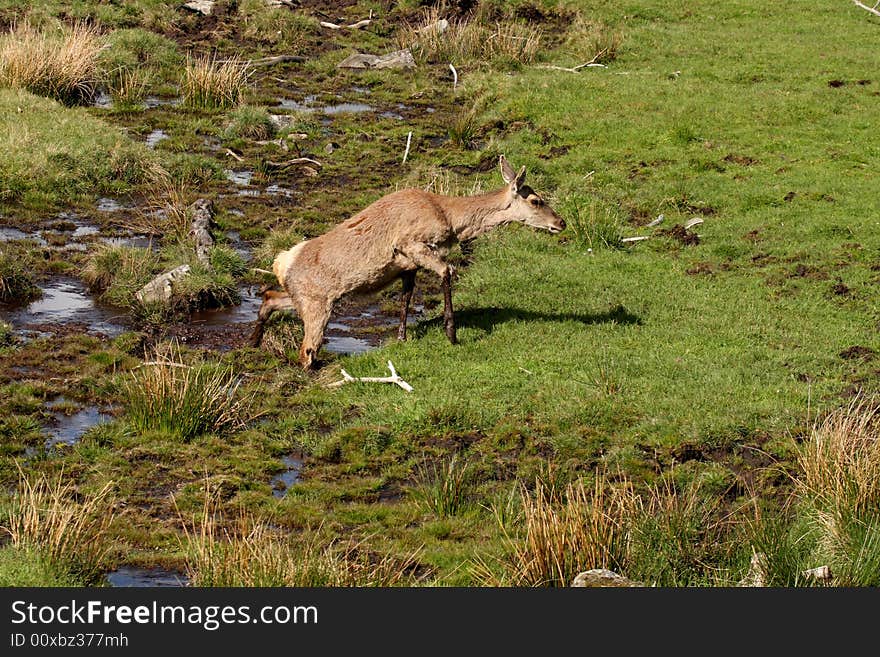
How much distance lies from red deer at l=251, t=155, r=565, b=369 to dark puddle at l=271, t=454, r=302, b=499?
87.5 inches

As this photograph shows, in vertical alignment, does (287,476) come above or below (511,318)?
below

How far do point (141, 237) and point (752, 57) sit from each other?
15.7 metres

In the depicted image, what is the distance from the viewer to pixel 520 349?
14.2 meters

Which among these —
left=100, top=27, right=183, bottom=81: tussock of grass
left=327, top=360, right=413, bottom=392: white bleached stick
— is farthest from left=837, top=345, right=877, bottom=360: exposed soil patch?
left=100, top=27, right=183, bottom=81: tussock of grass

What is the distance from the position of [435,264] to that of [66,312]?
16.7 ft

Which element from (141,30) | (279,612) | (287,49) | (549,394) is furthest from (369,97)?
(279,612)

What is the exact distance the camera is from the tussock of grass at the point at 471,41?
29.4 metres

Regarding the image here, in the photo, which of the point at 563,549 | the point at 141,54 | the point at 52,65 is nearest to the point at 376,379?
the point at 563,549

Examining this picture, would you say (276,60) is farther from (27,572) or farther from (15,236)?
(27,572)

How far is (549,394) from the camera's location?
42.2 ft

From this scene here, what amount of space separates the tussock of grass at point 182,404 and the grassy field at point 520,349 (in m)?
0.04

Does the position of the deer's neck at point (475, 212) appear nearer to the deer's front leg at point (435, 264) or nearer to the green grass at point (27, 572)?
the deer's front leg at point (435, 264)

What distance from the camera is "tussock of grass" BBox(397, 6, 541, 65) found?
29406 mm

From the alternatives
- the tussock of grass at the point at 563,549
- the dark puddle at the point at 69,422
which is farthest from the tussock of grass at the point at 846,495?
the dark puddle at the point at 69,422
